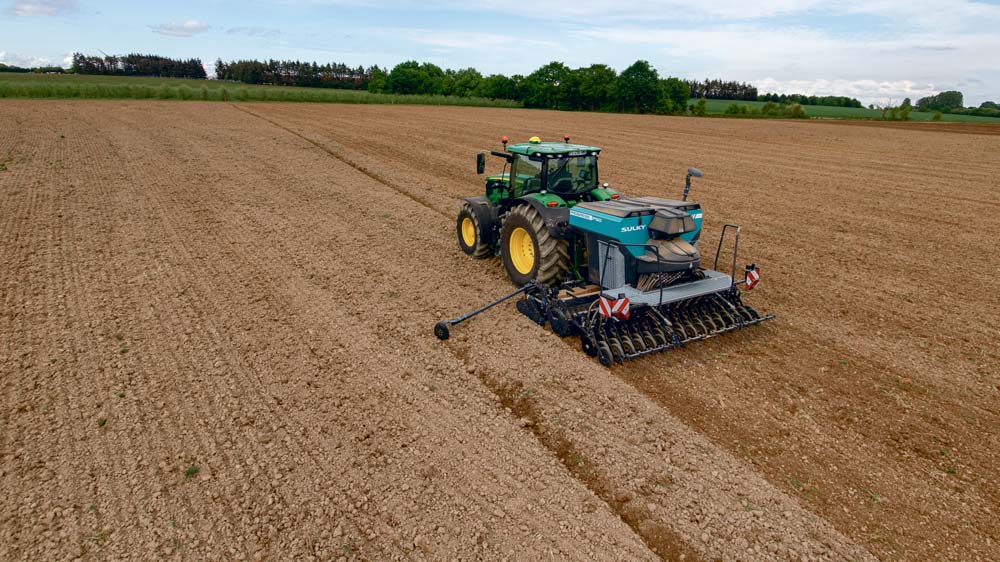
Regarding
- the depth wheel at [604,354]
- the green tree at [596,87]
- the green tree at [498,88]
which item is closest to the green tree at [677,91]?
the green tree at [596,87]

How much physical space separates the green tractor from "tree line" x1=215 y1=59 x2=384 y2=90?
96.0 metres

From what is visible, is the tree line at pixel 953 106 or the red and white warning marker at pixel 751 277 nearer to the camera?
the red and white warning marker at pixel 751 277

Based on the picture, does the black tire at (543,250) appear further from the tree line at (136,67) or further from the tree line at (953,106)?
the tree line at (136,67)

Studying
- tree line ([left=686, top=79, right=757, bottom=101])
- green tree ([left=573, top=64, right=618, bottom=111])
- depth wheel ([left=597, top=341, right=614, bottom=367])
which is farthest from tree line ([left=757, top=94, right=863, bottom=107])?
depth wheel ([left=597, top=341, right=614, bottom=367])

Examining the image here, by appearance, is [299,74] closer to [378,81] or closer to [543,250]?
[378,81]

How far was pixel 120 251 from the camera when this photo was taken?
9422 mm

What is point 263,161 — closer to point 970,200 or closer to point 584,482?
point 584,482

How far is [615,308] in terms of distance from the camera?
225 inches

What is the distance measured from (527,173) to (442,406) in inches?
163

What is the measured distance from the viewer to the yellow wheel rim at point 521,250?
7.75 m

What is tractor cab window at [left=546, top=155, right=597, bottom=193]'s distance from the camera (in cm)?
792

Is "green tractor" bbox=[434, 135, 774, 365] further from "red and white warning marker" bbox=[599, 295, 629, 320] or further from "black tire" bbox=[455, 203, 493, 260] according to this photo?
"black tire" bbox=[455, 203, 493, 260]

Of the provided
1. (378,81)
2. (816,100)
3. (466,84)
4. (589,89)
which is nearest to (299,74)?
(378,81)

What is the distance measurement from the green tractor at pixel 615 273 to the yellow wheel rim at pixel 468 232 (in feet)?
4.71
